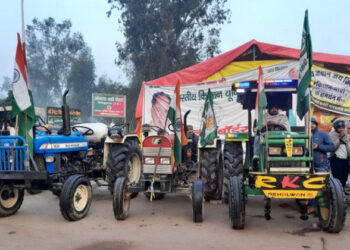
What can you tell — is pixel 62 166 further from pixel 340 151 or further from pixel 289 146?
pixel 340 151

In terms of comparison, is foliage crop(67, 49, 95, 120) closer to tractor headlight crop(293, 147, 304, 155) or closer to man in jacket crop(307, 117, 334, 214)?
man in jacket crop(307, 117, 334, 214)

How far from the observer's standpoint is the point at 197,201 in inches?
203

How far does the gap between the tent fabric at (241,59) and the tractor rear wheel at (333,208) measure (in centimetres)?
672

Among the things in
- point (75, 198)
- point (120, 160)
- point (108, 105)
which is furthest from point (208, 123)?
point (108, 105)

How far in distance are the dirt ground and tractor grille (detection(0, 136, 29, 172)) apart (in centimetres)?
87

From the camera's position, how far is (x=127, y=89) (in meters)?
34.0

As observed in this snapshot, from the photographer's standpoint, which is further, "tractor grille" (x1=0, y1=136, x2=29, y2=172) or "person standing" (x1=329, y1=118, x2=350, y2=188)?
"person standing" (x1=329, y1=118, x2=350, y2=188)

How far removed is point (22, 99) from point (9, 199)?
5.77 feet

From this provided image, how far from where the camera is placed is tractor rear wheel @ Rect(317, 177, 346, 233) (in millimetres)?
4480

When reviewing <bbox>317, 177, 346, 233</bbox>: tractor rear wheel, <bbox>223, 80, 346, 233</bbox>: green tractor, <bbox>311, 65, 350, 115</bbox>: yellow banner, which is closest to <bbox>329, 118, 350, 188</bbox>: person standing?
<bbox>223, 80, 346, 233</bbox>: green tractor

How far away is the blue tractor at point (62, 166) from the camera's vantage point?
538 centimetres

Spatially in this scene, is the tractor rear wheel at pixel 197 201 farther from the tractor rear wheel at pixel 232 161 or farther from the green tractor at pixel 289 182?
the tractor rear wheel at pixel 232 161

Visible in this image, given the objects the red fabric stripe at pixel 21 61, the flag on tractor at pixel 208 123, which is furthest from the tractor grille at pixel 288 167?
the red fabric stripe at pixel 21 61

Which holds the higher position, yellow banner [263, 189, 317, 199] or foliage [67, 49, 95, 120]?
foliage [67, 49, 95, 120]
